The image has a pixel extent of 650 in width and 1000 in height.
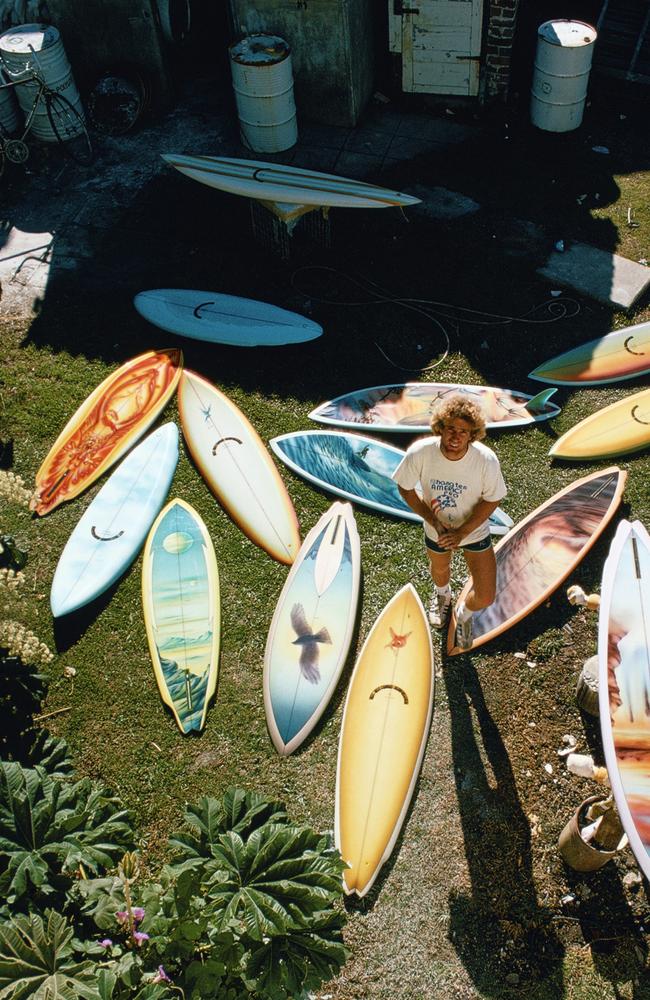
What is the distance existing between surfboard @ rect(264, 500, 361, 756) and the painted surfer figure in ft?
2.55

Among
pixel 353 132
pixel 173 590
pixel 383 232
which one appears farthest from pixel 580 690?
pixel 353 132

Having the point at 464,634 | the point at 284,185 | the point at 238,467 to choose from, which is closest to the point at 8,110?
the point at 284,185

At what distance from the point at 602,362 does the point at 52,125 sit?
637 centimetres

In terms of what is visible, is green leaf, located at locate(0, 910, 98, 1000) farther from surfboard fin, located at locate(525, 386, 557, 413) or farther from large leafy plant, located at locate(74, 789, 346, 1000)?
surfboard fin, located at locate(525, 386, 557, 413)

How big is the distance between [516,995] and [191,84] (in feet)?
32.0

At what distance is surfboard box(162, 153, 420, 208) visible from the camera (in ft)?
23.6

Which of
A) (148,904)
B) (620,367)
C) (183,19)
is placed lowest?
(620,367)

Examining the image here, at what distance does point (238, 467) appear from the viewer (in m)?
6.05

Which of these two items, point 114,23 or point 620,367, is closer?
point 620,367

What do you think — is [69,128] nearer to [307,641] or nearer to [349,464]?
[349,464]

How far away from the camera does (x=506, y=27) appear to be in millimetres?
8383

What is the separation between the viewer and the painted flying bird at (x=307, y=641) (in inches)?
195

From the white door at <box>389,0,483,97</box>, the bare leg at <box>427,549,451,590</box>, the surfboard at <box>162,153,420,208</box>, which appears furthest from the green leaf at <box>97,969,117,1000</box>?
the white door at <box>389,0,483,97</box>

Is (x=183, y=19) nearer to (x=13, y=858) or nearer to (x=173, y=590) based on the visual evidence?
(x=173, y=590)
